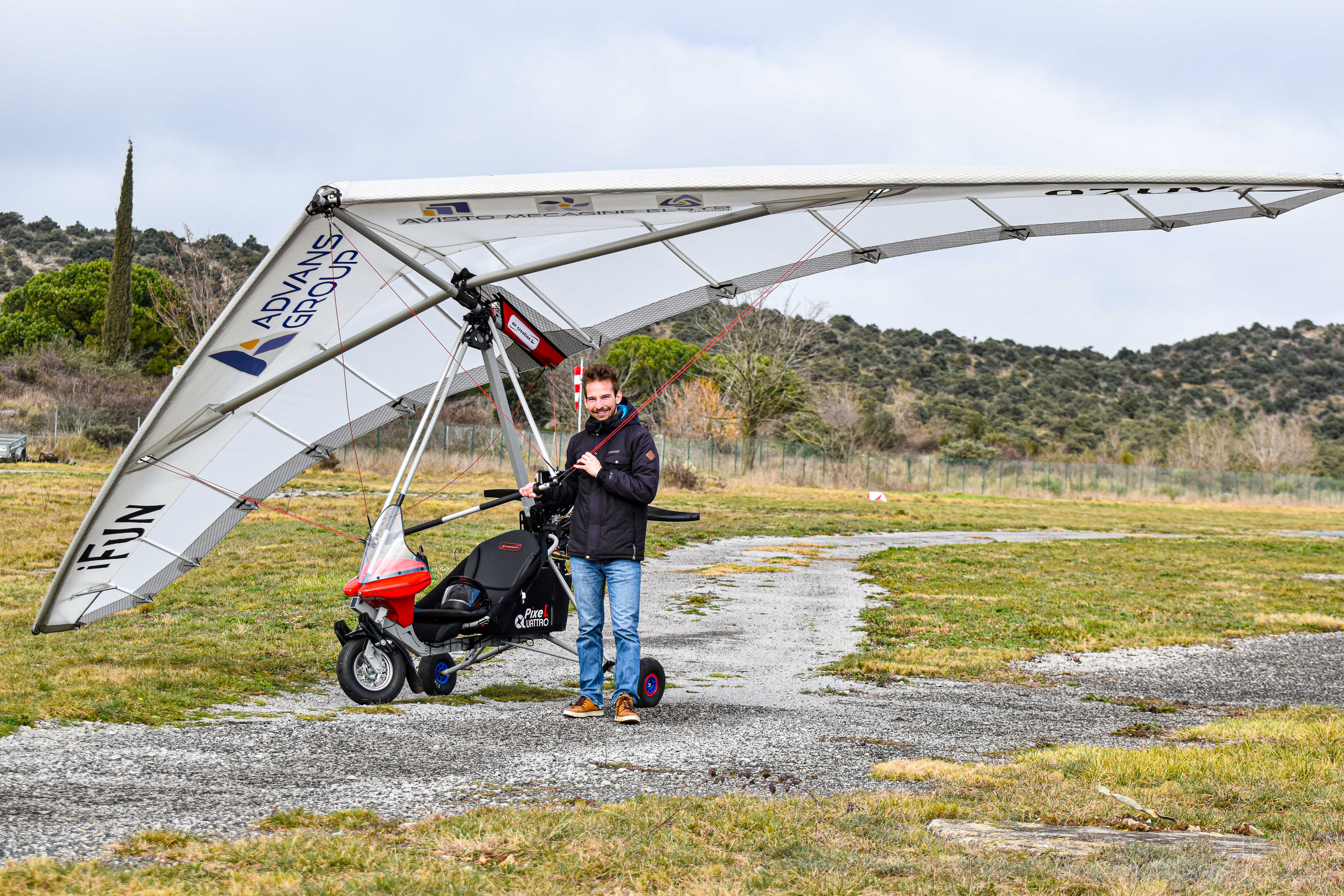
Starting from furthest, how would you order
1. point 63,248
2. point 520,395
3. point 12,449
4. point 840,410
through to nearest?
1. point 63,248
2. point 840,410
3. point 12,449
4. point 520,395

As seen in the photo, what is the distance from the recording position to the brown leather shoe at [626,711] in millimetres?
6695

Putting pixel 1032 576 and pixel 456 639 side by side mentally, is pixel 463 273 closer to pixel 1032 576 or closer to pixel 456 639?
pixel 456 639

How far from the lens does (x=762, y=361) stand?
5509cm

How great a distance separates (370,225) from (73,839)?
13.7 feet

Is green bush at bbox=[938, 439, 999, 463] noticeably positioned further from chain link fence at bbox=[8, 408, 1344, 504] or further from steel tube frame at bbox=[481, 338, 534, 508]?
steel tube frame at bbox=[481, 338, 534, 508]

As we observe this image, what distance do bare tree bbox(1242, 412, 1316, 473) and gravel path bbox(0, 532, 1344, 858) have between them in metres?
74.4

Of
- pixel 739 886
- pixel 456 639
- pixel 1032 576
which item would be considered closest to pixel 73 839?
pixel 739 886

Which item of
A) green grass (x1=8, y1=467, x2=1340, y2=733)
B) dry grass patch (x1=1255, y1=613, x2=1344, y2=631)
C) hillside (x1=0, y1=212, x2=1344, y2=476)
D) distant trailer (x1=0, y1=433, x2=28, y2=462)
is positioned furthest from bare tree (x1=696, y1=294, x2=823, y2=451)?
dry grass patch (x1=1255, y1=613, x2=1344, y2=631)

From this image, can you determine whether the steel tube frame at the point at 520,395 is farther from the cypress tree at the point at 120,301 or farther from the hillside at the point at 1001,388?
the cypress tree at the point at 120,301

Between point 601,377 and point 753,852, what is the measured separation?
11.9 ft

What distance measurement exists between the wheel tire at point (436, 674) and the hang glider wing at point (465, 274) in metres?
2.35

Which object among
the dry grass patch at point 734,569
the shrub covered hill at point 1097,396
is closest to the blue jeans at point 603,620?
the dry grass patch at point 734,569

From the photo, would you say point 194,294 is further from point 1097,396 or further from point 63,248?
point 1097,396

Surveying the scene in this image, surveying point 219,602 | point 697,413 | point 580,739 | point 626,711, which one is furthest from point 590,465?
point 697,413
